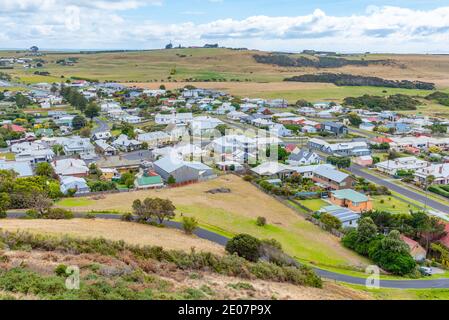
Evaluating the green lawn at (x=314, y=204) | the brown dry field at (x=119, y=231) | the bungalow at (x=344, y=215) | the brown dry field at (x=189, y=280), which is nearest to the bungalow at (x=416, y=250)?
the bungalow at (x=344, y=215)

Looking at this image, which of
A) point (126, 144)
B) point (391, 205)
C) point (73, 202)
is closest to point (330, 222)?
point (391, 205)

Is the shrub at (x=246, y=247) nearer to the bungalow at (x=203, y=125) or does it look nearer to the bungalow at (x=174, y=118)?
the bungalow at (x=203, y=125)

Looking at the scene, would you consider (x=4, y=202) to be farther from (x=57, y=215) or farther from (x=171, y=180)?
(x=171, y=180)

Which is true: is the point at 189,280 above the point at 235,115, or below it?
above


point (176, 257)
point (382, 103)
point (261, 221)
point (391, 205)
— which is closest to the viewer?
point (176, 257)

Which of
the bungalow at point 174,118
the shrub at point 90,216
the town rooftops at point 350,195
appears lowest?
the town rooftops at point 350,195

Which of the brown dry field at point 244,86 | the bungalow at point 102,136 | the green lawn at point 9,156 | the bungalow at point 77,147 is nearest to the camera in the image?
the green lawn at point 9,156

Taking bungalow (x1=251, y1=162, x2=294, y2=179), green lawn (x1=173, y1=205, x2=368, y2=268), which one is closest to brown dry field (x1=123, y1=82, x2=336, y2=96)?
bungalow (x1=251, y1=162, x2=294, y2=179)
